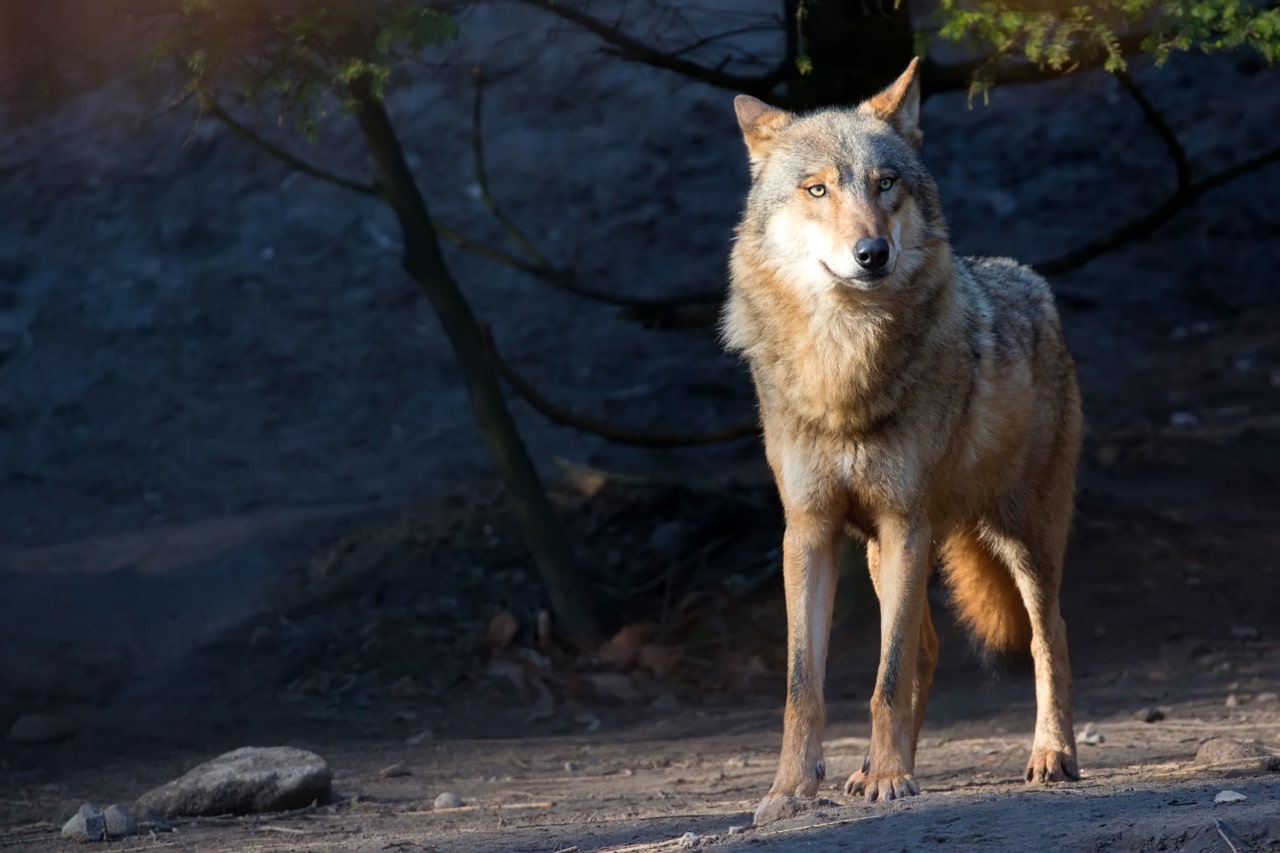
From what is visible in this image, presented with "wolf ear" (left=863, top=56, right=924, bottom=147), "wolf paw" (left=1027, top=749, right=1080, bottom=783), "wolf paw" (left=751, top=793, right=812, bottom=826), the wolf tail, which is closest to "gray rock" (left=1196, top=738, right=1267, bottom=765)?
"wolf paw" (left=1027, top=749, right=1080, bottom=783)

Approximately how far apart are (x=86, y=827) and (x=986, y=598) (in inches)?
126

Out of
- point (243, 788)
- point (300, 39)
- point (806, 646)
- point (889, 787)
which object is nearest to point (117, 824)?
point (243, 788)

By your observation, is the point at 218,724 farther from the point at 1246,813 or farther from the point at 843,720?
the point at 1246,813

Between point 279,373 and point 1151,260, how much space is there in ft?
24.1

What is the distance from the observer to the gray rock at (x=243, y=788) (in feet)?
16.5

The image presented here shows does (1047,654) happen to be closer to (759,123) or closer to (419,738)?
(759,123)

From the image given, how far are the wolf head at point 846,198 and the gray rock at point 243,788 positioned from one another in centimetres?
237

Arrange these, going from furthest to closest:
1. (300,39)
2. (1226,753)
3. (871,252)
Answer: (300,39), (1226,753), (871,252)

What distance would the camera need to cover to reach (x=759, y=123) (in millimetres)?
5059

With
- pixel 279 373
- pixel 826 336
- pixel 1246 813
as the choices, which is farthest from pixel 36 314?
pixel 1246 813

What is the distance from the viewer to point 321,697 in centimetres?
750

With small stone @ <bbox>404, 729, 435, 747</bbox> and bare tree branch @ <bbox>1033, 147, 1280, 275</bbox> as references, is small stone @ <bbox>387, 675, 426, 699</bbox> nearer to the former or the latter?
small stone @ <bbox>404, 729, 435, 747</bbox>

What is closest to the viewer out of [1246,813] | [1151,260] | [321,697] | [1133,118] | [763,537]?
[1246,813]

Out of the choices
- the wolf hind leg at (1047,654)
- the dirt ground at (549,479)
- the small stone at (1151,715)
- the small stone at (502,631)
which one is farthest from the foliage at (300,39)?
the small stone at (1151,715)
